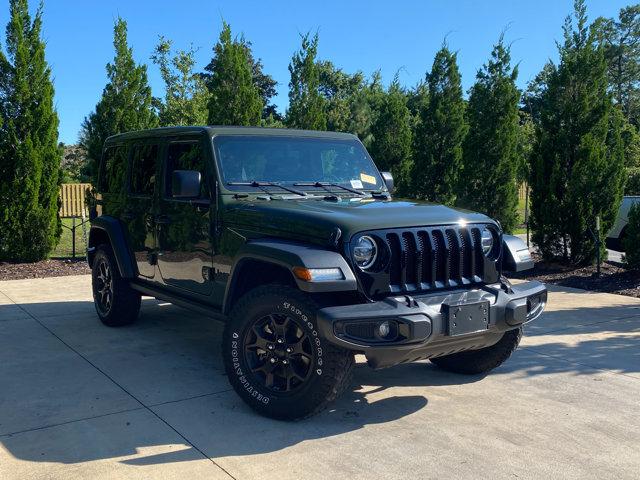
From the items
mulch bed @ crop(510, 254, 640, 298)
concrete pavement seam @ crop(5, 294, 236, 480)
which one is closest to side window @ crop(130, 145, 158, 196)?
concrete pavement seam @ crop(5, 294, 236, 480)

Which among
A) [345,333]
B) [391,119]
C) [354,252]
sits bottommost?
[345,333]

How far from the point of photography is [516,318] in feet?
13.2

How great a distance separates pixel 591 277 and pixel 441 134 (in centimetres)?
475

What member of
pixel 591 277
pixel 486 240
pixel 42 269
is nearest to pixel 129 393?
pixel 486 240

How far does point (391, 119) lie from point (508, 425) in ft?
36.2

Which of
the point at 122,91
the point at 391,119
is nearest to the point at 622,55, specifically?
the point at 391,119

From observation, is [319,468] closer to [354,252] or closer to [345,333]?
[345,333]

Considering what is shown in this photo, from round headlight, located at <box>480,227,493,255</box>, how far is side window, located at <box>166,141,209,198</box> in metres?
2.12

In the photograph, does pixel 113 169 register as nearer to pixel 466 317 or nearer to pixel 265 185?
pixel 265 185

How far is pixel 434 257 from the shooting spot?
3.94 m

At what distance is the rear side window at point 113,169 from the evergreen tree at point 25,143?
485 centimetres

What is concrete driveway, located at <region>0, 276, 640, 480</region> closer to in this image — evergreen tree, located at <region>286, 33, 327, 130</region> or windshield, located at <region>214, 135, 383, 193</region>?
windshield, located at <region>214, 135, 383, 193</region>

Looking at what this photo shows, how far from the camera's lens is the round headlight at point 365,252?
3.76 meters

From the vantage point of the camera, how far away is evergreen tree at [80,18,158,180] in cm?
1227
